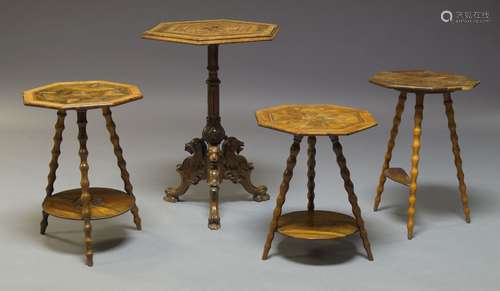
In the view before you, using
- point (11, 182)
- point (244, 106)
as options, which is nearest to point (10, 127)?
point (11, 182)

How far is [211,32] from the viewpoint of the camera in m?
5.78

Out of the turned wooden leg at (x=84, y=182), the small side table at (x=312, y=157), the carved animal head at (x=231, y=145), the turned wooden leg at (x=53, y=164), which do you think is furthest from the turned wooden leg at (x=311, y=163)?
the turned wooden leg at (x=53, y=164)

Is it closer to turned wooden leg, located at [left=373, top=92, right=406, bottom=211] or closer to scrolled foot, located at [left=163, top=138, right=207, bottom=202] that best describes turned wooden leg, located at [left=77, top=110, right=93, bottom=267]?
scrolled foot, located at [left=163, top=138, right=207, bottom=202]

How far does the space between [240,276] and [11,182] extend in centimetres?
214

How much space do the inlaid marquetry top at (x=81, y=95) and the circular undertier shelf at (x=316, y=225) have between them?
1.07m

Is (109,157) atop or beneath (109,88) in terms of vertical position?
beneath

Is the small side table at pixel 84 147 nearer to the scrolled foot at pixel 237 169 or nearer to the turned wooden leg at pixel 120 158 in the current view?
the turned wooden leg at pixel 120 158

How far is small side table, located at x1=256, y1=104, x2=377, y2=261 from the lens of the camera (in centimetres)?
496

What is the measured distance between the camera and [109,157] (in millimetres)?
7027

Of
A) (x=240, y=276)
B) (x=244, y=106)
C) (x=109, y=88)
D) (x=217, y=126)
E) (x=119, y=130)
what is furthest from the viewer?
(x=244, y=106)

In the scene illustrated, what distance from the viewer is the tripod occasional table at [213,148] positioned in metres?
5.85

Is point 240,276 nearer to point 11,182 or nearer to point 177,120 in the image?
point 11,182

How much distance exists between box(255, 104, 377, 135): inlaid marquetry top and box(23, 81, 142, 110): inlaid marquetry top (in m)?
0.75

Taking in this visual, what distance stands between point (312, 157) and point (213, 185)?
0.80m
